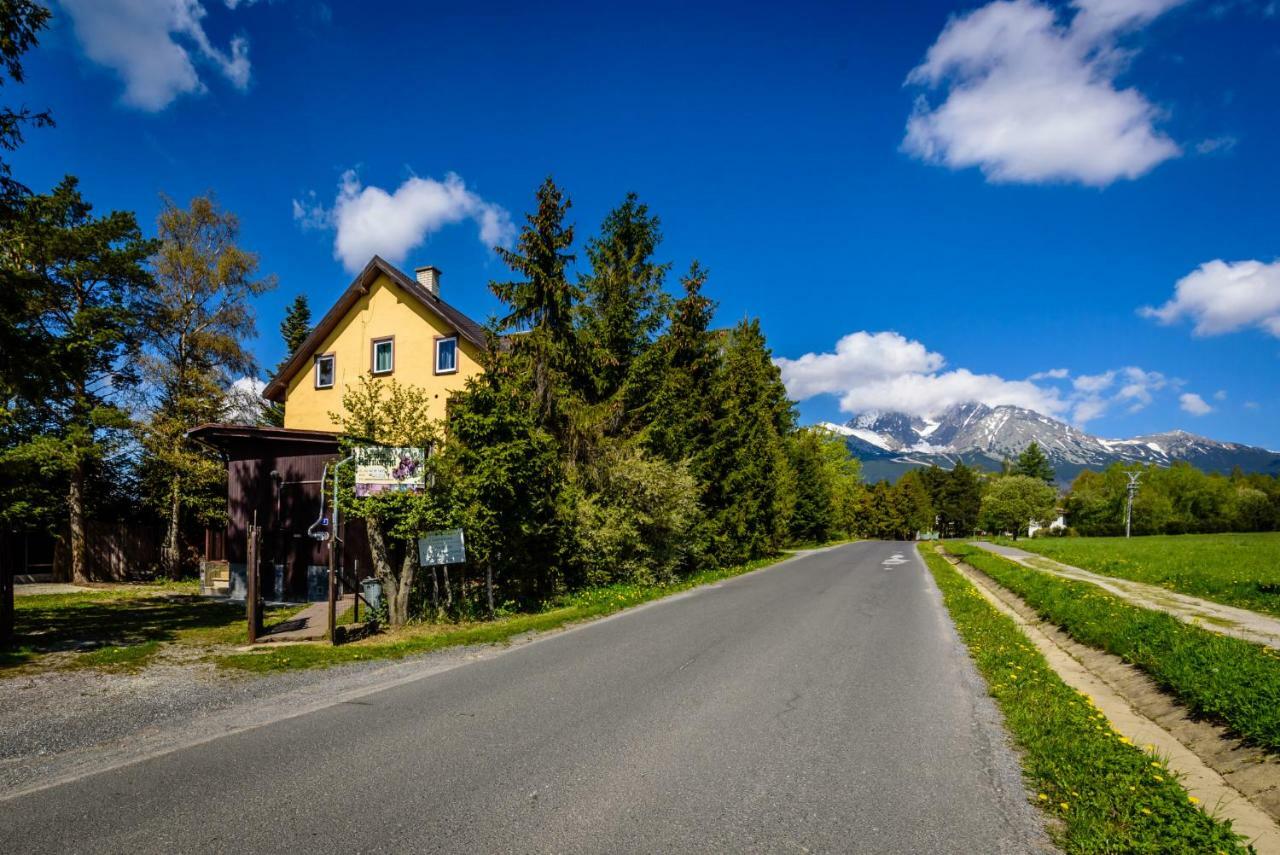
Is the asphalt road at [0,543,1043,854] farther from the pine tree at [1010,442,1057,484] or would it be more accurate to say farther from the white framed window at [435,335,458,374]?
the pine tree at [1010,442,1057,484]

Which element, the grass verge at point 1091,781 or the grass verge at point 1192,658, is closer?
the grass verge at point 1091,781

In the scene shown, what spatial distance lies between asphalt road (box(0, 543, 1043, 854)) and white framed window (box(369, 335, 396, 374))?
18445 mm

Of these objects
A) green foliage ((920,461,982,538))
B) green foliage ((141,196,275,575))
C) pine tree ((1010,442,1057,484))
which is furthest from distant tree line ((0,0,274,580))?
pine tree ((1010,442,1057,484))

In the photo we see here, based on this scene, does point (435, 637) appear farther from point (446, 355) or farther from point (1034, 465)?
point (1034, 465)

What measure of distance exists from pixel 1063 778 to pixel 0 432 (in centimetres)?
1677

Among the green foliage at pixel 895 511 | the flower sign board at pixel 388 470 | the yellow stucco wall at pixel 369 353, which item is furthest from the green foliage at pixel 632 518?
the green foliage at pixel 895 511

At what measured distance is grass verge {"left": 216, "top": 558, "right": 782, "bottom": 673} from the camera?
9.56 m

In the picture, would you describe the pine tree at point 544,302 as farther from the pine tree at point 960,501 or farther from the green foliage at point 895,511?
the pine tree at point 960,501

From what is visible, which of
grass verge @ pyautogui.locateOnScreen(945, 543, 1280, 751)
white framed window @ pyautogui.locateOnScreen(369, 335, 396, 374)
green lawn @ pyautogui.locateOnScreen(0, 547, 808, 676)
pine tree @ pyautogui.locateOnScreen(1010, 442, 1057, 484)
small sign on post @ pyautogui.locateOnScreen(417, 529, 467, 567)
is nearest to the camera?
grass verge @ pyautogui.locateOnScreen(945, 543, 1280, 751)

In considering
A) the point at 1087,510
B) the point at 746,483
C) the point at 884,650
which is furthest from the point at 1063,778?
the point at 1087,510

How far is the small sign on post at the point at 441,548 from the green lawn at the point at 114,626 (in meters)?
3.34

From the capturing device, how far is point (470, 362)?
23.5 metres

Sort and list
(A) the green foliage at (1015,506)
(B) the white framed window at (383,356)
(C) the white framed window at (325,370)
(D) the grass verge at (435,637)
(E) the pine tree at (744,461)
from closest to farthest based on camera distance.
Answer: (D) the grass verge at (435,637) → (B) the white framed window at (383,356) → (C) the white framed window at (325,370) → (E) the pine tree at (744,461) → (A) the green foliage at (1015,506)

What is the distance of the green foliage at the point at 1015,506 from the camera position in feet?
277
